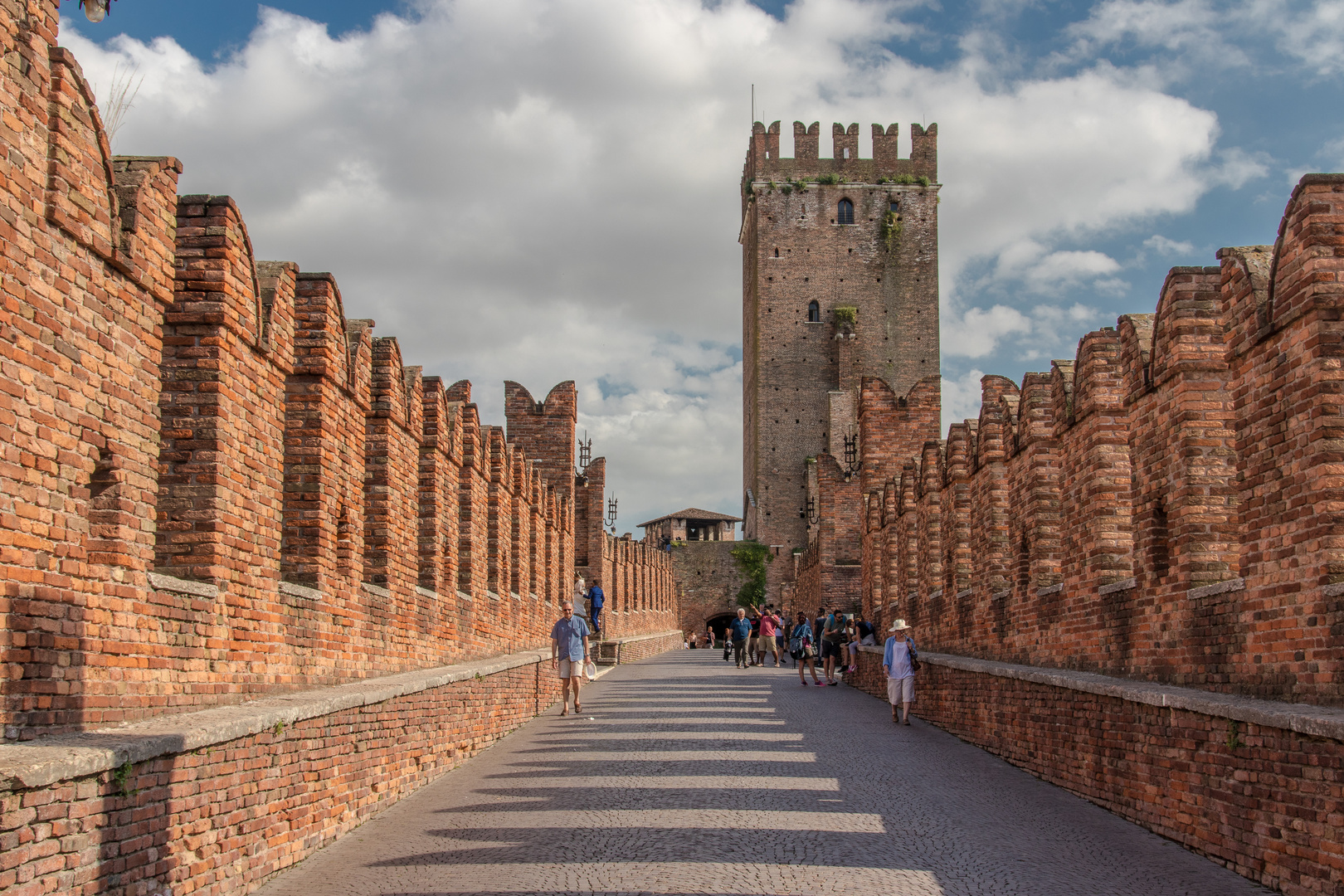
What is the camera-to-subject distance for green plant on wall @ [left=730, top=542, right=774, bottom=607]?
60469mm

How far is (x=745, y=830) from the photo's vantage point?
7465 mm

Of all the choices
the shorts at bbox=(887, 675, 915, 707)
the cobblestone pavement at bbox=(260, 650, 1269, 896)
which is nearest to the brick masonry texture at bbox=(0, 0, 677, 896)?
the cobblestone pavement at bbox=(260, 650, 1269, 896)

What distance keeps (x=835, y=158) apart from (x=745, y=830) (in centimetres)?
5923

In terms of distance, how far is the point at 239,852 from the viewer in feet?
19.5

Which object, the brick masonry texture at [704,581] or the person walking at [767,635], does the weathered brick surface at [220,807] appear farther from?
the brick masonry texture at [704,581]

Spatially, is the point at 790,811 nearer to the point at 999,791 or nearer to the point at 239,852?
the point at 999,791

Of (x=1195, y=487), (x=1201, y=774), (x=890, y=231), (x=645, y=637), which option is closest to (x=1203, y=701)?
(x=1201, y=774)

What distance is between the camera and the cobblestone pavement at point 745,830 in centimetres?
621

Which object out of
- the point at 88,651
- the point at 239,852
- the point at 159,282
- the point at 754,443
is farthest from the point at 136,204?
the point at 754,443

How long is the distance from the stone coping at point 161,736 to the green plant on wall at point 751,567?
52.3m

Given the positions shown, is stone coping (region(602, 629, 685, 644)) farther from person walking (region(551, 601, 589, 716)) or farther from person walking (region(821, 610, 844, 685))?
person walking (region(551, 601, 589, 716))

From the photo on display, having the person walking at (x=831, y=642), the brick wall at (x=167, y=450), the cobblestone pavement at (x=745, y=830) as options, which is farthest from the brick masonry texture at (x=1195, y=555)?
the person walking at (x=831, y=642)

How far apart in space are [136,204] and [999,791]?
7.22 metres

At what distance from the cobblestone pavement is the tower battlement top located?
5368 centimetres
